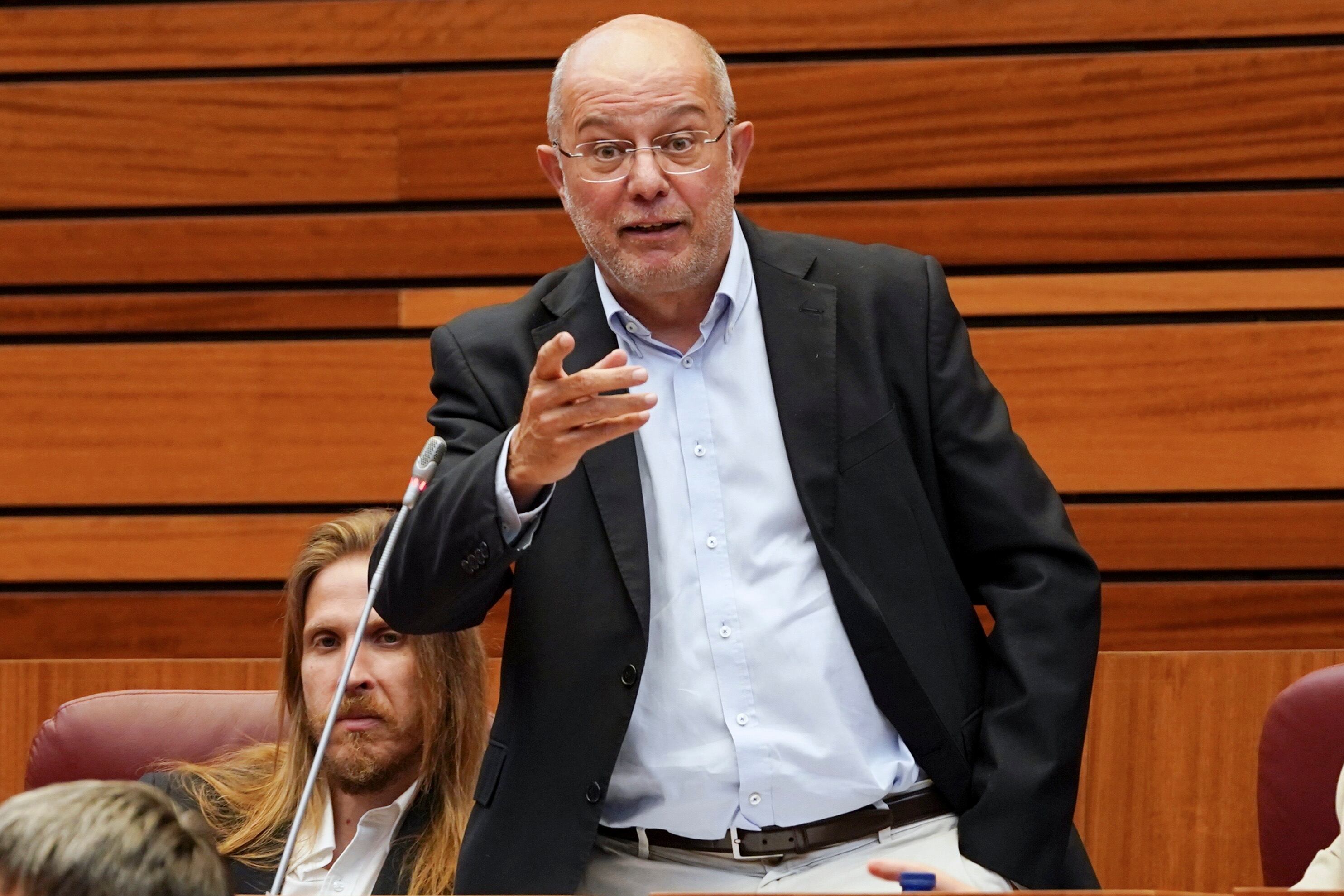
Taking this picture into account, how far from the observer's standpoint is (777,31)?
3.25 m

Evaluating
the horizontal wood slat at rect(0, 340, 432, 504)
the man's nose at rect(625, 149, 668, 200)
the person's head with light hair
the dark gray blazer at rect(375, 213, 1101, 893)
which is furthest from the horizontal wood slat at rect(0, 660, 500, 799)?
the person's head with light hair

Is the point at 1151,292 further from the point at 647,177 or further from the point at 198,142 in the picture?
the point at 198,142

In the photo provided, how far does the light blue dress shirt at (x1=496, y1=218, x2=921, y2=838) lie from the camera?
75.0 inches

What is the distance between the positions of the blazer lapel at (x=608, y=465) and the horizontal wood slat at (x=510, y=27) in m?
1.31

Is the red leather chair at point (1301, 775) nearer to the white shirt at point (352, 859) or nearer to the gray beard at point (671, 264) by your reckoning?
the gray beard at point (671, 264)

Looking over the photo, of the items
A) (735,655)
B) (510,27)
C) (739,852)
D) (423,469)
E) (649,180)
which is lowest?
(739,852)

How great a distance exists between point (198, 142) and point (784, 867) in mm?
2200

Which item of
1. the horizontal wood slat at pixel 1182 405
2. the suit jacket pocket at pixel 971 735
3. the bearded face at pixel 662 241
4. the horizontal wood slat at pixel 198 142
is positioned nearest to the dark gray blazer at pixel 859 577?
the suit jacket pocket at pixel 971 735

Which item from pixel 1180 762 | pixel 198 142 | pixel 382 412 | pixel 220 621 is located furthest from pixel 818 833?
pixel 198 142

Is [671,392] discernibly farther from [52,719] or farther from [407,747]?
[52,719]

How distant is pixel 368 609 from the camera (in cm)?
177

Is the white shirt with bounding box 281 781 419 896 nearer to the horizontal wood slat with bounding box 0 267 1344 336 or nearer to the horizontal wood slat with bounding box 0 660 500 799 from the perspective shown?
the horizontal wood slat with bounding box 0 660 500 799

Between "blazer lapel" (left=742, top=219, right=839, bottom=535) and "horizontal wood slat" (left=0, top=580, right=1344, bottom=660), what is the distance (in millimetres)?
1339

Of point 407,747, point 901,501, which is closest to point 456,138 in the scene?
point 407,747
